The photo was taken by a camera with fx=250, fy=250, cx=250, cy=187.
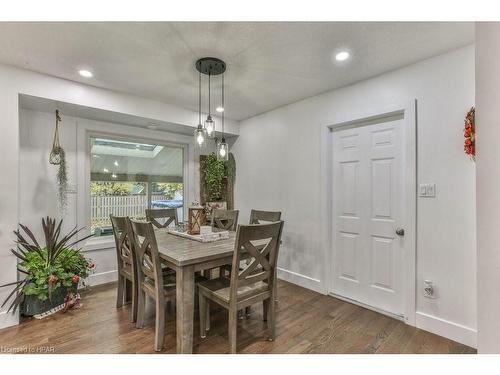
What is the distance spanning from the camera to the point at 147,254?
7.17 ft

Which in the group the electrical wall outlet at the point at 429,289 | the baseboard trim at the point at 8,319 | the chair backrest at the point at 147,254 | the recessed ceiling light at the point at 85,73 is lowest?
the baseboard trim at the point at 8,319

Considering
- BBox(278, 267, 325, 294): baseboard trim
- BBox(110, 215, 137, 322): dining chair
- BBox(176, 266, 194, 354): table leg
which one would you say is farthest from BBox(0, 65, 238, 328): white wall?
BBox(278, 267, 325, 294): baseboard trim

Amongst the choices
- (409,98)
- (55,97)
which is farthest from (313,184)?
(55,97)

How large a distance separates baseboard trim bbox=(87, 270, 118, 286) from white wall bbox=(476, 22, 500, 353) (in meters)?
3.71

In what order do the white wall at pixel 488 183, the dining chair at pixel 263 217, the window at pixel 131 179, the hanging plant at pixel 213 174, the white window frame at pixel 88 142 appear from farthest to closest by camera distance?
the hanging plant at pixel 213 174, the window at pixel 131 179, the white window frame at pixel 88 142, the dining chair at pixel 263 217, the white wall at pixel 488 183

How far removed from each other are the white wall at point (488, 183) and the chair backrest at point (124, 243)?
231 cm

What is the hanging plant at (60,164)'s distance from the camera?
2.87 m

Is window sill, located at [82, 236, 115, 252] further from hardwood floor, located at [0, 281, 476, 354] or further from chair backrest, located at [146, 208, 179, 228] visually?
hardwood floor, located at [0, 281, 476, 354]

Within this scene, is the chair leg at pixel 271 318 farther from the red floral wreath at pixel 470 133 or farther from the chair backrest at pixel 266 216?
the red floral wreath at pixel 470 133

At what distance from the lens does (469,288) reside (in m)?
2.01

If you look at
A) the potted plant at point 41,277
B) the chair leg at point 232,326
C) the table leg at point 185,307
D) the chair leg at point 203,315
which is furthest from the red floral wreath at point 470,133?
the potted plant at point 41,277

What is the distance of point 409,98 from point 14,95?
3684mm

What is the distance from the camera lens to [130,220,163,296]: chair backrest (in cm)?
190
